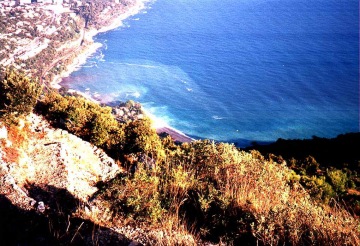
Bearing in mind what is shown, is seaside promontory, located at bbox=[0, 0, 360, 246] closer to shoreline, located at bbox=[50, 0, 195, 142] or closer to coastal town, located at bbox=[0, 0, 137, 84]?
shoreline, located at bbox=[50, 0, 195, 142]

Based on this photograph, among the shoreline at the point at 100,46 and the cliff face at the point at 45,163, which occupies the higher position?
the cliff face at the point at 45,163

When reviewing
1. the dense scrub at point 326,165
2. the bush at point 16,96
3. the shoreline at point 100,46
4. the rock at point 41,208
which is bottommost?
the shoreline at point 100,46

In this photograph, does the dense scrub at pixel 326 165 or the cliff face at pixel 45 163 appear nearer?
the cliff face at pixel 45 163

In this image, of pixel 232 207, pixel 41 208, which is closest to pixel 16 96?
pixel 41 208

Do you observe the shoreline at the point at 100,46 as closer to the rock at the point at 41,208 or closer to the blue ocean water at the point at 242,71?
the blue ocean water at the point at 242,71

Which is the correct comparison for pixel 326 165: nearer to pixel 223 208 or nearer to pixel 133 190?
pixel 223 208

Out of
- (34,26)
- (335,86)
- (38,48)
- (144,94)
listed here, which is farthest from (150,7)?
(335,86)

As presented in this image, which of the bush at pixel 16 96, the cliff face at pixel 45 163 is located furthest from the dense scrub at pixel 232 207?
the bush at pixel 16 96
